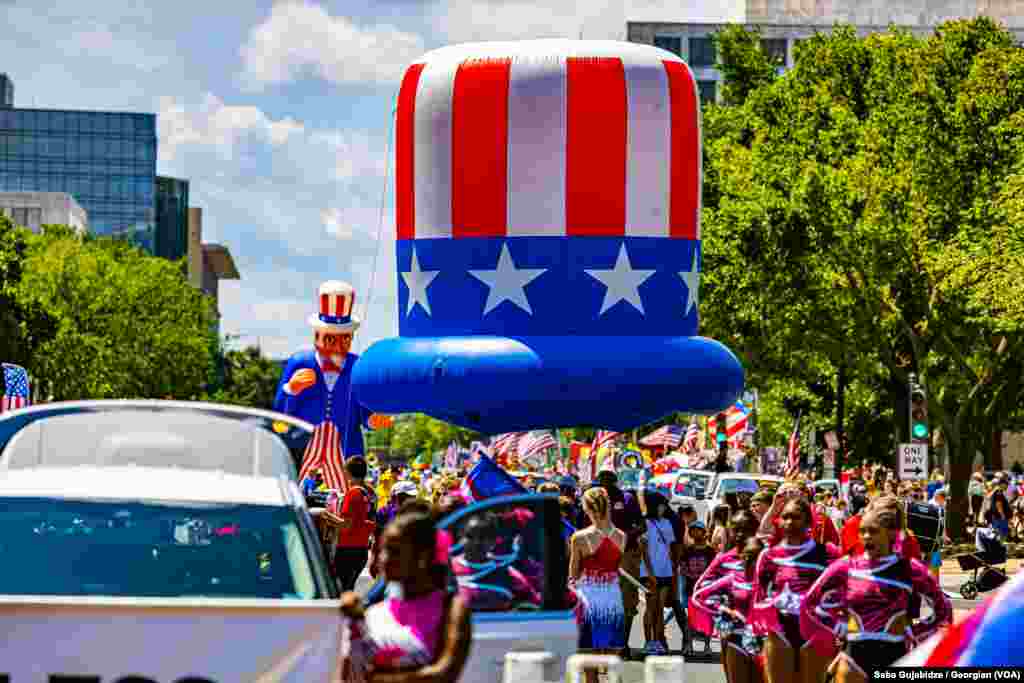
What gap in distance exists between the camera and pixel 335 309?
1522 inches

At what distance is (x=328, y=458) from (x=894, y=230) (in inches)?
961

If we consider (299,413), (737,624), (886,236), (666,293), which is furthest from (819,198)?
(737,624)

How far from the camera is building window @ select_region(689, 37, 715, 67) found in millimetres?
140125

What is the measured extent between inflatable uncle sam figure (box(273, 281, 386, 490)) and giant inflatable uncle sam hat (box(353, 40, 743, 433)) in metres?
12.3

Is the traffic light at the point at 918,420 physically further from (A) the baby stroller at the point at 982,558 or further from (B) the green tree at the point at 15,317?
(B) the green tree at the point at 15,317

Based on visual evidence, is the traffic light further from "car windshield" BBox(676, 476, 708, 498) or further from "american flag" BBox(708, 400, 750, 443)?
"american flag" BBox(708, 400, 750, 443)

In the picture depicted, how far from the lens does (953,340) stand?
44344 millimetres

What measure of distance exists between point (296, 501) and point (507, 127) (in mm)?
12859

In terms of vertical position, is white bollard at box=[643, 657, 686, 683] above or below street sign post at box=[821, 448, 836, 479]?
above

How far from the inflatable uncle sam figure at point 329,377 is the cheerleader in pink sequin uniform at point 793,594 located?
21.6 metres

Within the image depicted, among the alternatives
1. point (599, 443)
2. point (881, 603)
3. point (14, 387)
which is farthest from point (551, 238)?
point (599, 443)

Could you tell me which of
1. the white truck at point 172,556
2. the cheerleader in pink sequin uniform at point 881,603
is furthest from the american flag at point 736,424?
the white truck at point 172,556

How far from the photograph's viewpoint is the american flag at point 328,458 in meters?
20.3

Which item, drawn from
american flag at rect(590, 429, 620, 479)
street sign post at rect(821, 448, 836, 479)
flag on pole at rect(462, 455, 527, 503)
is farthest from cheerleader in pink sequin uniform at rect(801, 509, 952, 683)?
street sign post at rect(821, 448, 836, 479)
